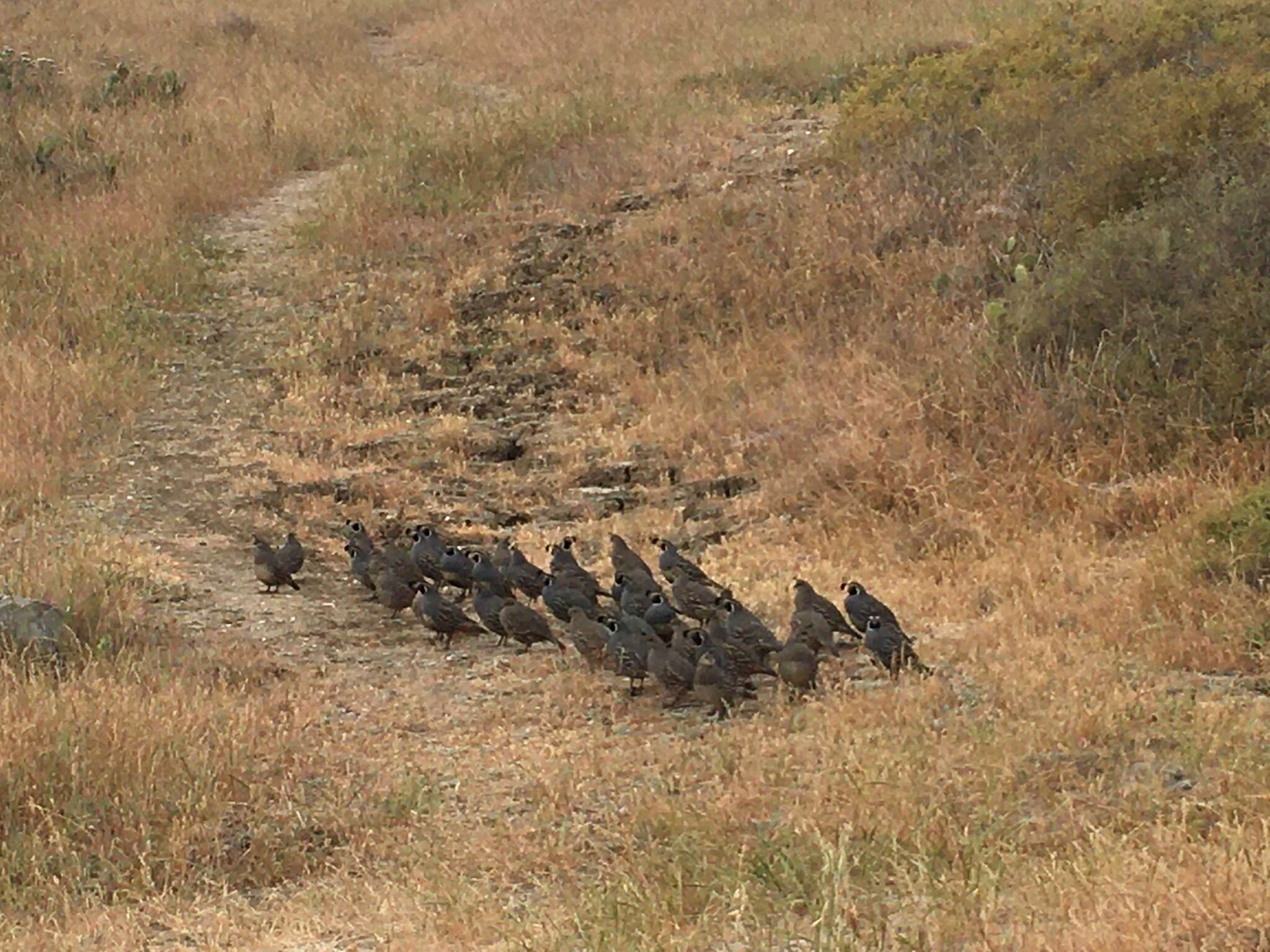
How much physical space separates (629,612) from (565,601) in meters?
0.45

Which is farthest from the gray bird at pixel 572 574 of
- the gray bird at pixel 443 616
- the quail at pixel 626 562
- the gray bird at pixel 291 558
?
the gray bird at pixel 291 558

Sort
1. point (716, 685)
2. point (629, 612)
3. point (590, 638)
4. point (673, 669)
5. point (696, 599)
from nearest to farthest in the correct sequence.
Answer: point (716, 685)
point (673, 669)
point (590, 638)
point (629, 612)
point (696, 599)

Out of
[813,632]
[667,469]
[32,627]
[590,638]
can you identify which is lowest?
[667,469]

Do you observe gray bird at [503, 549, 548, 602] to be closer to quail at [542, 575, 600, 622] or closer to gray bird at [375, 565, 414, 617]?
quail at [542, 575, 600, 622]

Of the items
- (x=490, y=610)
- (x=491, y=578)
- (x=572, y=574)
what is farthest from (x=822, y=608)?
(x=491, y=578)

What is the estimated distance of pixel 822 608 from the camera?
7.99 meters

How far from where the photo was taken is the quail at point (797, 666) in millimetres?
7367

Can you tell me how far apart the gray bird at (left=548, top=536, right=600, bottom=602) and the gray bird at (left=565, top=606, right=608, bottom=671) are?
37cm

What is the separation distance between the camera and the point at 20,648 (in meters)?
7.79

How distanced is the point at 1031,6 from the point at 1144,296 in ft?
35.5

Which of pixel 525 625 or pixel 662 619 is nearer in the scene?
pixel 662 619

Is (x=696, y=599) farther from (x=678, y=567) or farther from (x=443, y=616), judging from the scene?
(x=443, y=616)

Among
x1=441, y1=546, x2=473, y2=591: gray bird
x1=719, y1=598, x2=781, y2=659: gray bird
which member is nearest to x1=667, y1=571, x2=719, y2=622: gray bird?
x1=719, y1=598, x2=781, y2=659: gray bird

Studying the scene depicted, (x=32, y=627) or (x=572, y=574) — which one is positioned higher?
(x=32, y=627)
